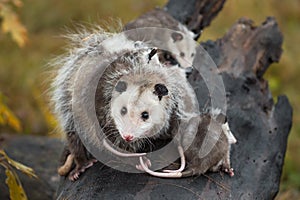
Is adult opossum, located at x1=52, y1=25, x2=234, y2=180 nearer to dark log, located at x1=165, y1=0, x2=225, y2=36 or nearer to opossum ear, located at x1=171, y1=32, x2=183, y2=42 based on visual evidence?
opossum ear, located at x1=171, y1=32, x2=183, y2=42

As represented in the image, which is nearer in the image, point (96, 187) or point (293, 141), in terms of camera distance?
point (96, 187)

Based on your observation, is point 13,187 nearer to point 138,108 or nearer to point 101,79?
point 101,79

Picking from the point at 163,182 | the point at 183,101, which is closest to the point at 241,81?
the point at 183,101

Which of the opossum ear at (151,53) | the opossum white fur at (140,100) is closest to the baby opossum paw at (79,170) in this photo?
the opossum white fur at (140,100)

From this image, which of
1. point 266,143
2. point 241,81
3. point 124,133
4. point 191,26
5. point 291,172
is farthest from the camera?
point 291,172

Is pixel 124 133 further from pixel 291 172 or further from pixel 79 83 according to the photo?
pixel 291 172

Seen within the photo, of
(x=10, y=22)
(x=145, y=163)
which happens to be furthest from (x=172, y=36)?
(x=145, y=163)
